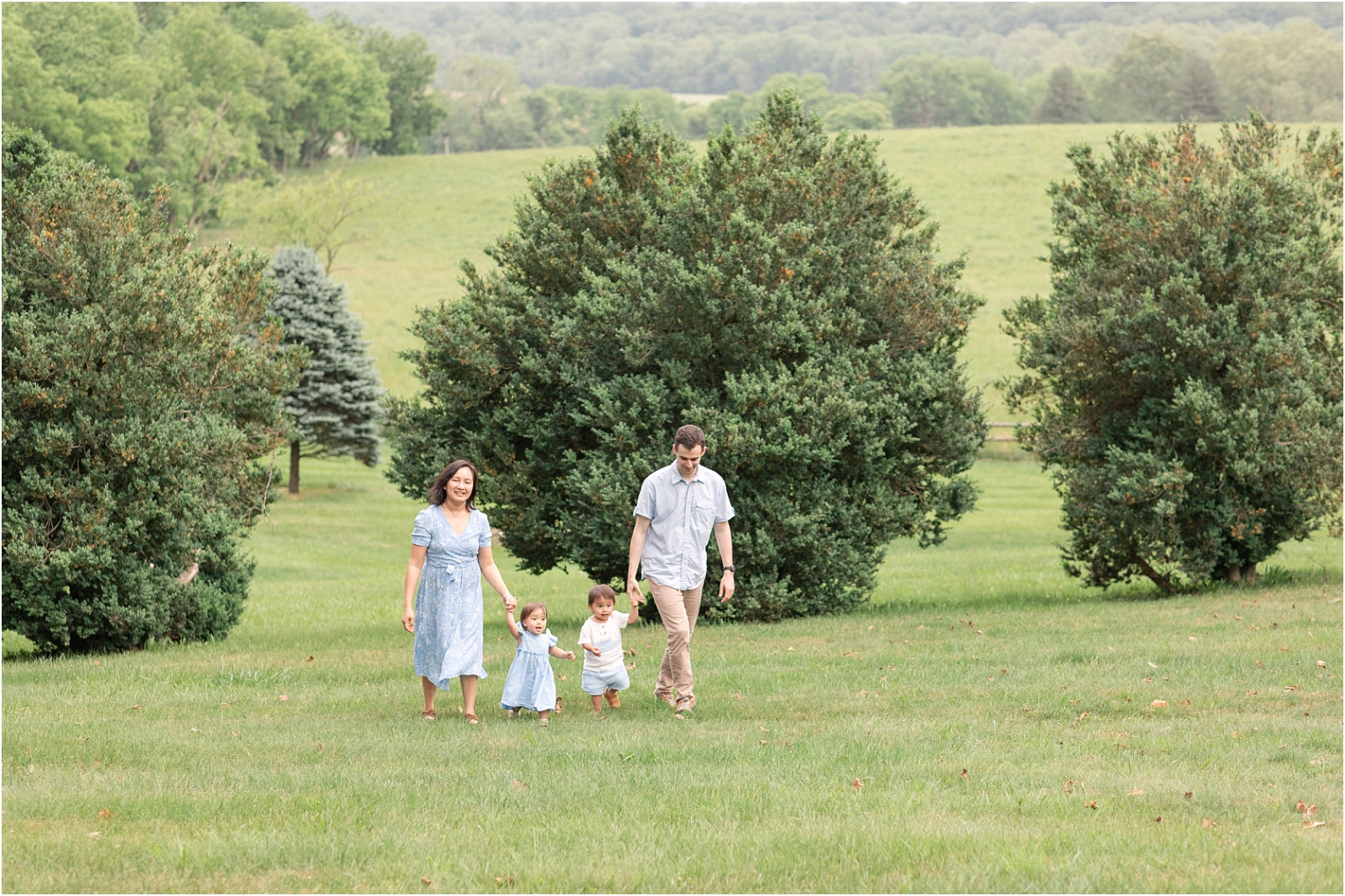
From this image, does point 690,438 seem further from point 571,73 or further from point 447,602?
point 571,73

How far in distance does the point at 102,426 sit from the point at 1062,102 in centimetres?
11306

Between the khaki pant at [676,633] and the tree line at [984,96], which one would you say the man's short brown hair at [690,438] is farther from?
the tree line at [984,96]

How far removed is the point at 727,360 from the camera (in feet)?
59.2

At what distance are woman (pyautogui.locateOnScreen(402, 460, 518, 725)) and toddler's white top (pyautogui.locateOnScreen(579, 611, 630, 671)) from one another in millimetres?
674

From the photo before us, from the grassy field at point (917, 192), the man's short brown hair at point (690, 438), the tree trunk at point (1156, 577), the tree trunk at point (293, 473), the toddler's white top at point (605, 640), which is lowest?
the tree trunk at point (293, 473)

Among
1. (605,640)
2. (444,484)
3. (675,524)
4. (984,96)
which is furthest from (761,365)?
(984,96)

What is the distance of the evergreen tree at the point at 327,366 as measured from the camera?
38250 mm

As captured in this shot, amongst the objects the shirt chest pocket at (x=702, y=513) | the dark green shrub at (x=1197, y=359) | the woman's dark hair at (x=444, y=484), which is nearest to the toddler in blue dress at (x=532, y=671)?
the woman's dark hair at (x=444, y=484)

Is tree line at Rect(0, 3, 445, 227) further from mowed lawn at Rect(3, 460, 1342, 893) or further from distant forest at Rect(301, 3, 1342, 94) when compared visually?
distant forest at Rect(301, 3, 1342, 94)

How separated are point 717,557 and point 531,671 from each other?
7456 millimetres

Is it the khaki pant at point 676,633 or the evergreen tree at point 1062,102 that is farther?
the evergreen tree at point 1062,102

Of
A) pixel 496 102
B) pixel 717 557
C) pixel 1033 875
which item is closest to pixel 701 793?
pixel 1033 875

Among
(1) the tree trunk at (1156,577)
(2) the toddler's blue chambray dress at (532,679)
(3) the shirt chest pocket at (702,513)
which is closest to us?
(2) the toddler's blue chambray dress at (532,679)

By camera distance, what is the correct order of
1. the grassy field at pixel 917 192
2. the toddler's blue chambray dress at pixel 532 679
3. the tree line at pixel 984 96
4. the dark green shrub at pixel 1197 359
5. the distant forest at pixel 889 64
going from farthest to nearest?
the distant forest at pixel 889 64 → the tree line at pixel 984 96 → the grassy field at pixel 917 192 → the dark green shrub at pixel 1197 359 → the toddler's blue chambray dress at pixel 532 679
